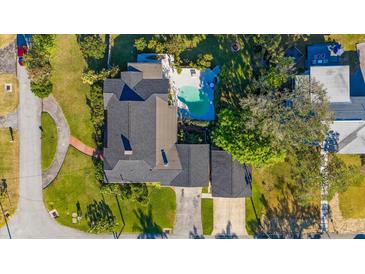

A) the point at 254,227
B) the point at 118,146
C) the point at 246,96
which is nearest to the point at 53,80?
the point at 118,146

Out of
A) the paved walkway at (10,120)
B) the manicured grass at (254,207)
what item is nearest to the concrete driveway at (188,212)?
the manicured grass at (254,207)

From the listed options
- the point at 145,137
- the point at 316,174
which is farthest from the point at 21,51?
the point at 316,174

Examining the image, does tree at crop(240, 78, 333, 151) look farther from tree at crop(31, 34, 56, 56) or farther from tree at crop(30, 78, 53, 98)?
tree at crop(31, 34, 56, 56)

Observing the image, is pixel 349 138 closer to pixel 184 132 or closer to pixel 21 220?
pixel 184 132

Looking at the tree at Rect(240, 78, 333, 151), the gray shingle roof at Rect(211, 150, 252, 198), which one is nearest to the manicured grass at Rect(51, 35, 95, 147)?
the gray shingle roof at Rect(211, 150, 252, 198)

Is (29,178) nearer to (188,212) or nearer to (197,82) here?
(188,212)

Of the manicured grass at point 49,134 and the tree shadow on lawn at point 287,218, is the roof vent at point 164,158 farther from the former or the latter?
the manicured grass at point 49,134
